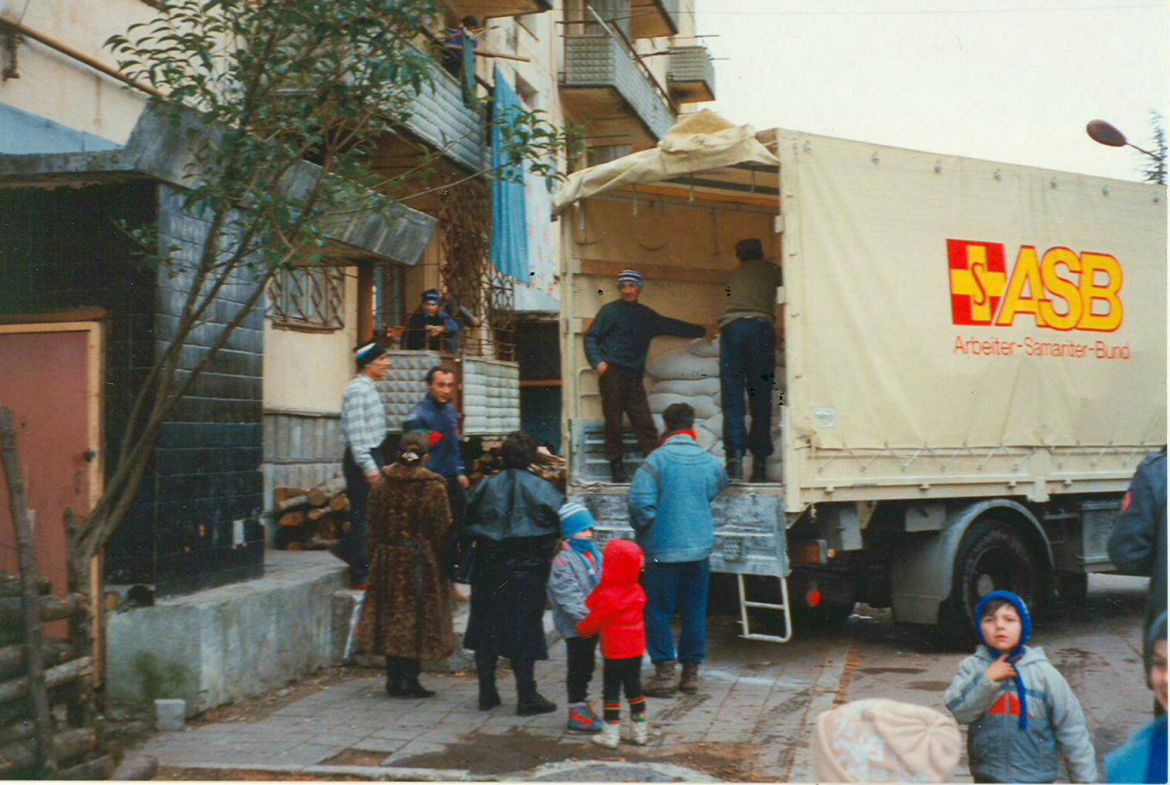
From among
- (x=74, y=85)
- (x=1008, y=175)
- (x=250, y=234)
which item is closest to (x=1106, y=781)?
(x=250, y=234)

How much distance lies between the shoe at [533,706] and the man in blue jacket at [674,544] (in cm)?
79

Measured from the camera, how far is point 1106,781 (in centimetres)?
391

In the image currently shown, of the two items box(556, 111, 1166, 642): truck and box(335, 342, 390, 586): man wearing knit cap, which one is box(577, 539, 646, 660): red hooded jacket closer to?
box(556, 111, 1166, 642): truck

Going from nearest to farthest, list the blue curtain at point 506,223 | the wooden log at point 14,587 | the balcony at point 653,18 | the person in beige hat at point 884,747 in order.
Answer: the person in beige hat at point 884,747 → the wooden log at point 14,587 → the blue curtain at point 506,223 → the balcony at point 653,18

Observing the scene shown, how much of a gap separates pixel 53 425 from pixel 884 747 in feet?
18.5

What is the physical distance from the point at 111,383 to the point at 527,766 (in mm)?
3260

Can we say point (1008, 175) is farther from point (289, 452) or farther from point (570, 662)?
point (289, 452)

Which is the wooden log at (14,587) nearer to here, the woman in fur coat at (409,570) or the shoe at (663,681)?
the woman in fur coat at (409,570)

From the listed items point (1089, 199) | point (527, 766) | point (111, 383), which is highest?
point (1089, 199)

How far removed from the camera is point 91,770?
5.88m

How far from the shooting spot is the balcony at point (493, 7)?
1716 centimetres

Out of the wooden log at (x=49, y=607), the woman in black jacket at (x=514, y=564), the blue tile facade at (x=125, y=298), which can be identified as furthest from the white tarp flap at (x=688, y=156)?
the wooden log at (x=49, y=607)

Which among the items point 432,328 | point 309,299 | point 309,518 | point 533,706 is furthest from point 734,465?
point 309,299

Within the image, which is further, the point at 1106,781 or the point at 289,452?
the point at 289,452
